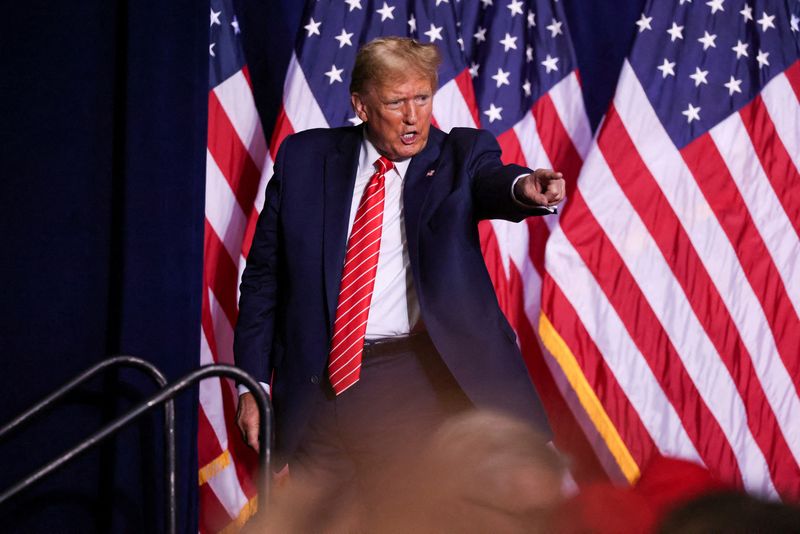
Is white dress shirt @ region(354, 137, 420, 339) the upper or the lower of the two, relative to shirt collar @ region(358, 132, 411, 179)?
lower

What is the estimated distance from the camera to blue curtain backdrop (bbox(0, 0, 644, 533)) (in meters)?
2.48

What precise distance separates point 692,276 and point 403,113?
1.35m

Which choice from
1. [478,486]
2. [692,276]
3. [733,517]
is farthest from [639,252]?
[733,517]

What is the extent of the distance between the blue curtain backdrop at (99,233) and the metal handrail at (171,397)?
1.04 meters

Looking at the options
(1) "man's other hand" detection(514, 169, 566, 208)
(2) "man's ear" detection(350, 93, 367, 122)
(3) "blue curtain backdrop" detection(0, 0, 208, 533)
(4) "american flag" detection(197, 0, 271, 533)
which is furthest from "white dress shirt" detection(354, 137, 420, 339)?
(4) "american flag" detection(197, 0, 271, 533)

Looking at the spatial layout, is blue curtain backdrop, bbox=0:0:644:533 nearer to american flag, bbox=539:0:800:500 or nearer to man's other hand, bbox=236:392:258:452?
man's other hand, bbox=236:392:258:452

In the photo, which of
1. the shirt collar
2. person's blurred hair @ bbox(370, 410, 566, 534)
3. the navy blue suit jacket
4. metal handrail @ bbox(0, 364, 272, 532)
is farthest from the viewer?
the shirt collar

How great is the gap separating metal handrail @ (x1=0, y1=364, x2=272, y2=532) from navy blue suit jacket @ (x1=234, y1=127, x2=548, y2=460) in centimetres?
39

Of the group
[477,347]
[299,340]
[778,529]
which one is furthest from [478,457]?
[299,340]

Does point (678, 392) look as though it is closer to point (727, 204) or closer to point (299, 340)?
point (727, 204)

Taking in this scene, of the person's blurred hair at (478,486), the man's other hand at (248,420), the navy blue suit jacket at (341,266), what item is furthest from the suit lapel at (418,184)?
the person's blurred hair at (478,486)

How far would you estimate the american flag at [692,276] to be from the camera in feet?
9.09

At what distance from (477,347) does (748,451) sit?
1423mm

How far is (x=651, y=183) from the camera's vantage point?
9.19 ft
